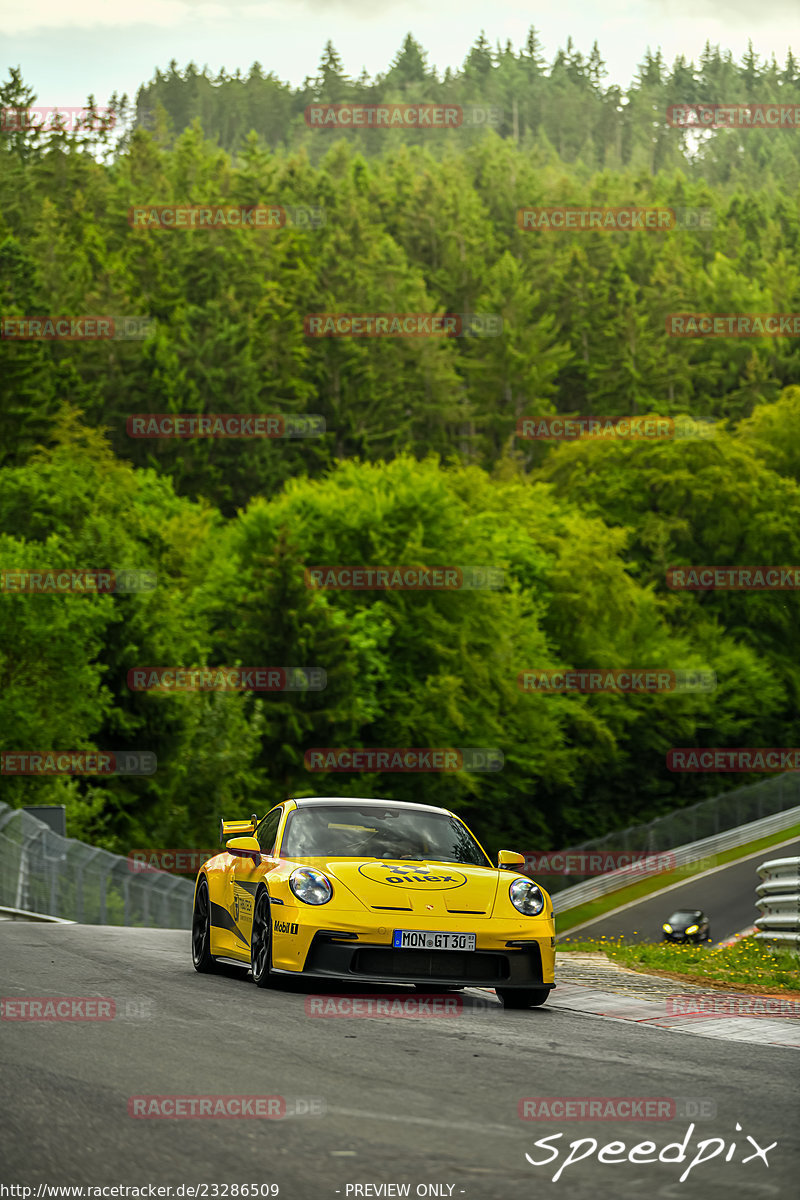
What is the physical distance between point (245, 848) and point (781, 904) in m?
7.97

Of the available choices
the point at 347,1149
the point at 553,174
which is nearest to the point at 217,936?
the point at 347,1149

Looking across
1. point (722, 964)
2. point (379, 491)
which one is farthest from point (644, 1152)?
point (379, 491)

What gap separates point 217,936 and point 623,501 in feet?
214

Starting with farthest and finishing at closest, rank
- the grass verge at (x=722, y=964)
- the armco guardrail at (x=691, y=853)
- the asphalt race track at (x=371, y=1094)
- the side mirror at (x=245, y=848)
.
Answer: the armco guardrail at (x=691, y=853) < the grass verge at (x=722, y=964) < the side mirror at (x=245, y=848) < the asphalt race track at (x=371, y=1094)

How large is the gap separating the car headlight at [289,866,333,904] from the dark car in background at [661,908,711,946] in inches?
1181

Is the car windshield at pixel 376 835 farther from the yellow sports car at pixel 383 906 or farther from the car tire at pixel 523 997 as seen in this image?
the car tire at pixel 523 997

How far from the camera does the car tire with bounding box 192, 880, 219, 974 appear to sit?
1316 centimetres

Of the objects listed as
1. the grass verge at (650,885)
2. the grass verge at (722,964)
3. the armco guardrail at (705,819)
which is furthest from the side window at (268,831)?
the armco guardrail at (705,819)

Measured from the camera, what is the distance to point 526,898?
37.6ft

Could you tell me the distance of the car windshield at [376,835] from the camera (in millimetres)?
11977

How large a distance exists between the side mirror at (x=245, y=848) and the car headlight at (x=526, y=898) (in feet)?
6.54

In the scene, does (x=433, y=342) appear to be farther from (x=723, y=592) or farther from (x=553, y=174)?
(x=553, y=174)

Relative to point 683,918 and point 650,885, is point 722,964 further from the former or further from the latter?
point 650,885

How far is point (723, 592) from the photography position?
75750 mm
